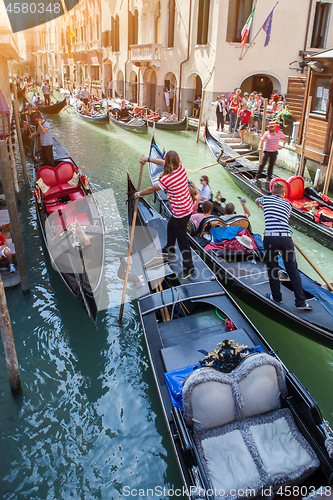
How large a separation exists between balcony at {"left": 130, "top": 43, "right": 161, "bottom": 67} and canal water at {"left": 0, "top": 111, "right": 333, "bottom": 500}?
10.6 metres

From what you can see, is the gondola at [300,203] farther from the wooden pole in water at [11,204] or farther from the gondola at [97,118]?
the gondola at [97,118]

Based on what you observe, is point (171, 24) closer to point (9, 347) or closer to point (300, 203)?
point (300, 203)

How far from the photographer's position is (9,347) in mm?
2262

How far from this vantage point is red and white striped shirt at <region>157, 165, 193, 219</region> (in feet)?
8.38

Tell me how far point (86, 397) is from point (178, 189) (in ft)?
4.81

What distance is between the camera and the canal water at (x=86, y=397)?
193 centimetres

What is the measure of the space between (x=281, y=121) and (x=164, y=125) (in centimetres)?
387

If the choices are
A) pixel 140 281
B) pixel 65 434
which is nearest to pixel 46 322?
pixel 140 281

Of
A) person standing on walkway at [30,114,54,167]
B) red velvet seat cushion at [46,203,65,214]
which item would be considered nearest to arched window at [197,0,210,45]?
person standing on walkway at [30,114,54,167]

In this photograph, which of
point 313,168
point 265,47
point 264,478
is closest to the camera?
point 264,478

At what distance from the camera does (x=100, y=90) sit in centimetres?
1856

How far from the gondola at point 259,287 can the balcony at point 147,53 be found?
423 inches

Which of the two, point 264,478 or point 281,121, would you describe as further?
point 281,121

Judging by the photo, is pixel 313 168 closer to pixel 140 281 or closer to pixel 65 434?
pixel 140 281
